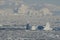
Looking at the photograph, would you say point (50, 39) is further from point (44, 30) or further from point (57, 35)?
point (44, 30)

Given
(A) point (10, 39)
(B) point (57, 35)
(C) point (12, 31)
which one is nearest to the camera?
(A) point (10, 39)

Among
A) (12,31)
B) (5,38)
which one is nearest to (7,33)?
(12,31)

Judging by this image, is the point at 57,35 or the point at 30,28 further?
the point at 30,28

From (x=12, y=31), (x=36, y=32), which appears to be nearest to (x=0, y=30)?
(x=12, y=31)

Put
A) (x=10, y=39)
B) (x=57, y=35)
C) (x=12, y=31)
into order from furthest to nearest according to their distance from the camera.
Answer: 1. (x=12, y=31)
2. (x=57, y=35)
3. (x=10, y=39)

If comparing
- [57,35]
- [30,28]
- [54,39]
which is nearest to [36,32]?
[30,28]

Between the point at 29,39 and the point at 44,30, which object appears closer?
the point at 29,39

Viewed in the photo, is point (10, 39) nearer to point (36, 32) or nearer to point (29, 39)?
point (29, 39)

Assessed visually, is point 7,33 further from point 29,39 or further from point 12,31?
point 29,39
